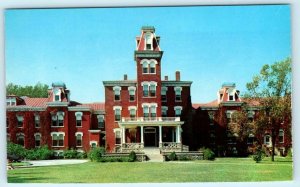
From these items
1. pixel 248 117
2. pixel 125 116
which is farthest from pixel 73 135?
pixel 248 117

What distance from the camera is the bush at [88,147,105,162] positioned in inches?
617

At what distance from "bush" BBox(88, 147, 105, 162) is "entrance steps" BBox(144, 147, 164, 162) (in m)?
0.93

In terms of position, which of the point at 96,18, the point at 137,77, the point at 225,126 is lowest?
the point at 225,126

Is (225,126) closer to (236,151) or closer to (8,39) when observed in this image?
(236,151)

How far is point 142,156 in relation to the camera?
15812 millimetres

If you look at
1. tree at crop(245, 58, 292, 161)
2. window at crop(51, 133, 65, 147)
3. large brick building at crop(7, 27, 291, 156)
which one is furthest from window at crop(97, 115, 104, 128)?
tree at crop(245, 58, 292, 161)

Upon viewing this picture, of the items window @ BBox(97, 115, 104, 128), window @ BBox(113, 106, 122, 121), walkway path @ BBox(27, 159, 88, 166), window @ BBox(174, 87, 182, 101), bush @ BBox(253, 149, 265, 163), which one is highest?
window @ BBox(174, 87, 182, 101)

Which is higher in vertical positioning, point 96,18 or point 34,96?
point 96,18

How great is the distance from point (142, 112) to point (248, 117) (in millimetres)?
2300

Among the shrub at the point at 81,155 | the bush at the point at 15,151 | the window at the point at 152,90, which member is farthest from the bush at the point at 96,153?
the window at the point at 152,90

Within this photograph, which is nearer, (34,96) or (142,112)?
(34,96)

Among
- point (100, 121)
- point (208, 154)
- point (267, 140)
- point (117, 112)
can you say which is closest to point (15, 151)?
point (100, 121)

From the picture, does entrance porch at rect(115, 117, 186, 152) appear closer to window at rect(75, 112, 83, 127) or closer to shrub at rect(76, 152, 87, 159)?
shrub at rect(76, 152, 87, 159)

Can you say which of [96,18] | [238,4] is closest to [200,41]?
[238,4]
